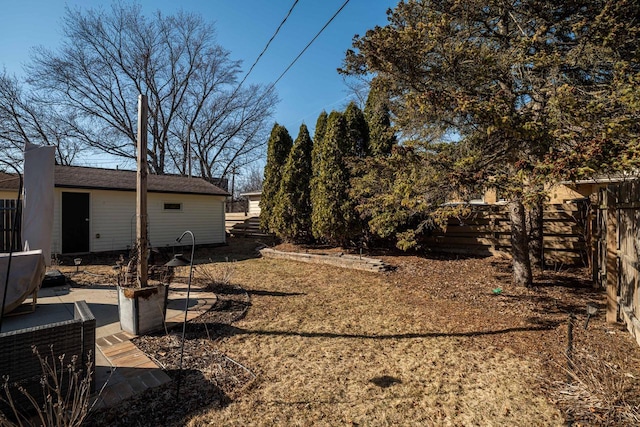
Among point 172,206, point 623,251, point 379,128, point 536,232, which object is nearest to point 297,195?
point 379,128

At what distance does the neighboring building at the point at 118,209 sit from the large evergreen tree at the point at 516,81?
30.2 ft

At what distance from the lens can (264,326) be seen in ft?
13.6

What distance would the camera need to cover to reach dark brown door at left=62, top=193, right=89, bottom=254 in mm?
9734

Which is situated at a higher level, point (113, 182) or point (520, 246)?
point (113, 182)

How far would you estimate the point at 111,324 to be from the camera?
4.16m

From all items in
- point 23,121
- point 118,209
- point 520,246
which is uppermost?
point 23,121

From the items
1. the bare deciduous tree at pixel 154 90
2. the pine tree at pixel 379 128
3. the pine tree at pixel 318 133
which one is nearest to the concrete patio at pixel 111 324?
the pine tree at pixel 318 133

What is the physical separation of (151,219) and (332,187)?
7.01 meters

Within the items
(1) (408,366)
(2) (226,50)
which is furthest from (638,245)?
(2) (226,50)

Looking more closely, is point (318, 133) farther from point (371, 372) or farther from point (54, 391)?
point (54, 391)

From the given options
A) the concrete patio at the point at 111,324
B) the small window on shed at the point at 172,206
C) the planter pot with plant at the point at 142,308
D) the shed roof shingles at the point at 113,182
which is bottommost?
the concrete patio at the point at 111,324

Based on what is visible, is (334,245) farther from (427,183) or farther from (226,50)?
(226,50)

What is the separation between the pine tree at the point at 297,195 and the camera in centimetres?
1105

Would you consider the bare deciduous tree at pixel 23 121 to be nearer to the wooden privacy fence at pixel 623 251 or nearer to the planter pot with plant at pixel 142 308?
the planter pot with plant at pixel 142 308
